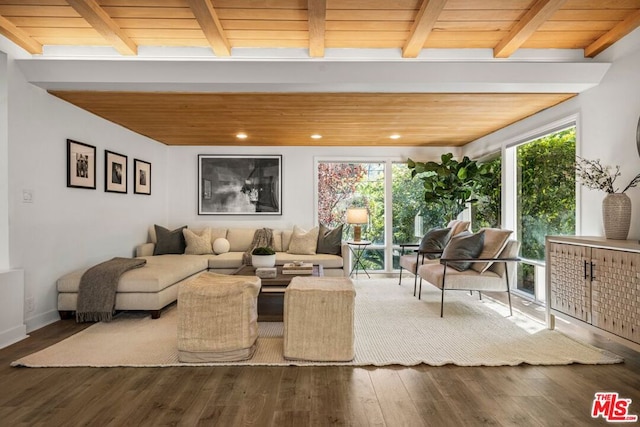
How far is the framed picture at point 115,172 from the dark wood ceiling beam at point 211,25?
2.43 m

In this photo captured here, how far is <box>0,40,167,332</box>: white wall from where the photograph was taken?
3.44m

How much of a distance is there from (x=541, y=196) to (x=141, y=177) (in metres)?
5.52

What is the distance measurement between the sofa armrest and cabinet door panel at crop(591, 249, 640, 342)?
17.4 ft

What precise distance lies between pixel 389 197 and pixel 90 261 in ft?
15.3

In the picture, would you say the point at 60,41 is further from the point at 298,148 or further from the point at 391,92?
the point at 298,148

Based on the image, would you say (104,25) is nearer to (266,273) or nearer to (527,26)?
(266,273)

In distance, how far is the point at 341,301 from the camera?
8.76 feet

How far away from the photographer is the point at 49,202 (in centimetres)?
383

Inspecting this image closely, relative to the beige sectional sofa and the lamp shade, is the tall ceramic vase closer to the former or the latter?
the beige sectional sofa

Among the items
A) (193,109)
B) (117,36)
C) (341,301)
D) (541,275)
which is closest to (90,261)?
(193,109)

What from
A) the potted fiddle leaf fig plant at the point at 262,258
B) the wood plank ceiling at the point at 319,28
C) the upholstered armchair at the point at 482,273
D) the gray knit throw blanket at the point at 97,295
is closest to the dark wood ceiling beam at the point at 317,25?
the wood plank ceiling at the point at 319,28

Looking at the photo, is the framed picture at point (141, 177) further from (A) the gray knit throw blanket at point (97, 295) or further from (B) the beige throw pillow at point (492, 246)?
(B) the beige throw pillow at point (492, 246)

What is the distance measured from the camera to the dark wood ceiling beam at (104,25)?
2.65 m

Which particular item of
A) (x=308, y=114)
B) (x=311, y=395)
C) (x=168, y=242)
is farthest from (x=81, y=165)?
(x=311, y=395)
